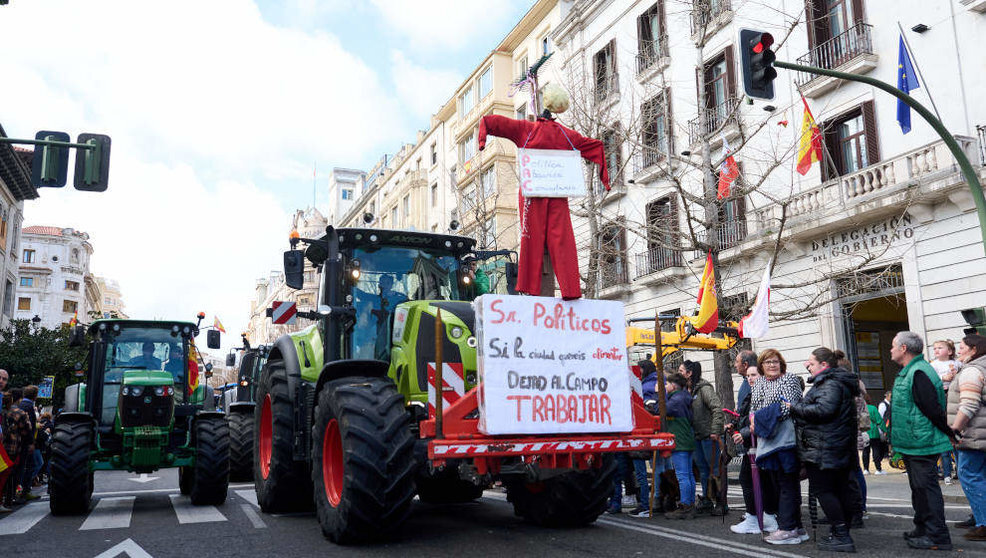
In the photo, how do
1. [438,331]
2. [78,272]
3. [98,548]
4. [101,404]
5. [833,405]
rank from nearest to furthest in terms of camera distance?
[438,331] < [833,405] < [98,548] < [101,404] < [78,272]

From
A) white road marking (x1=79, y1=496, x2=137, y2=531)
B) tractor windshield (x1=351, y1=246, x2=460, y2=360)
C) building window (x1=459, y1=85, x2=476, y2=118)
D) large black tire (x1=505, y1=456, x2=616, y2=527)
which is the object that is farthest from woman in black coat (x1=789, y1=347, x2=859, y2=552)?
building window (x1=459, y1=85, x2=476, y2=118)

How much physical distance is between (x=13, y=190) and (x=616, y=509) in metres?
36.8

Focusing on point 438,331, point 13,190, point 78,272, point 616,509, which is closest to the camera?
point 438,331

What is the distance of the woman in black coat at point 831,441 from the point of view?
6375 mm

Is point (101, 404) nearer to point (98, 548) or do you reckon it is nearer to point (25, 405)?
point (25, 405)

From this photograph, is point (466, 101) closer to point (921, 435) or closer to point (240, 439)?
point (240, 439)

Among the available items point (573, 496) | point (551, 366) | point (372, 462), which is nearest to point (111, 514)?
point (372, 462)

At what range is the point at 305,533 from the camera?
7.38 m

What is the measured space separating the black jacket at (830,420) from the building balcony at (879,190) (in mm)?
9411

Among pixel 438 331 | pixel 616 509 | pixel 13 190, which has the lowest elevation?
pixel 616 509

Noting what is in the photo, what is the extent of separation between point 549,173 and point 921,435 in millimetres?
3846

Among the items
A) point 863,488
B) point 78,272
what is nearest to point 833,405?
point 863,488

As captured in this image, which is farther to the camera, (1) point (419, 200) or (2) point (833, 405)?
(1) point (419, 200)

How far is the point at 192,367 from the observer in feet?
41.9
